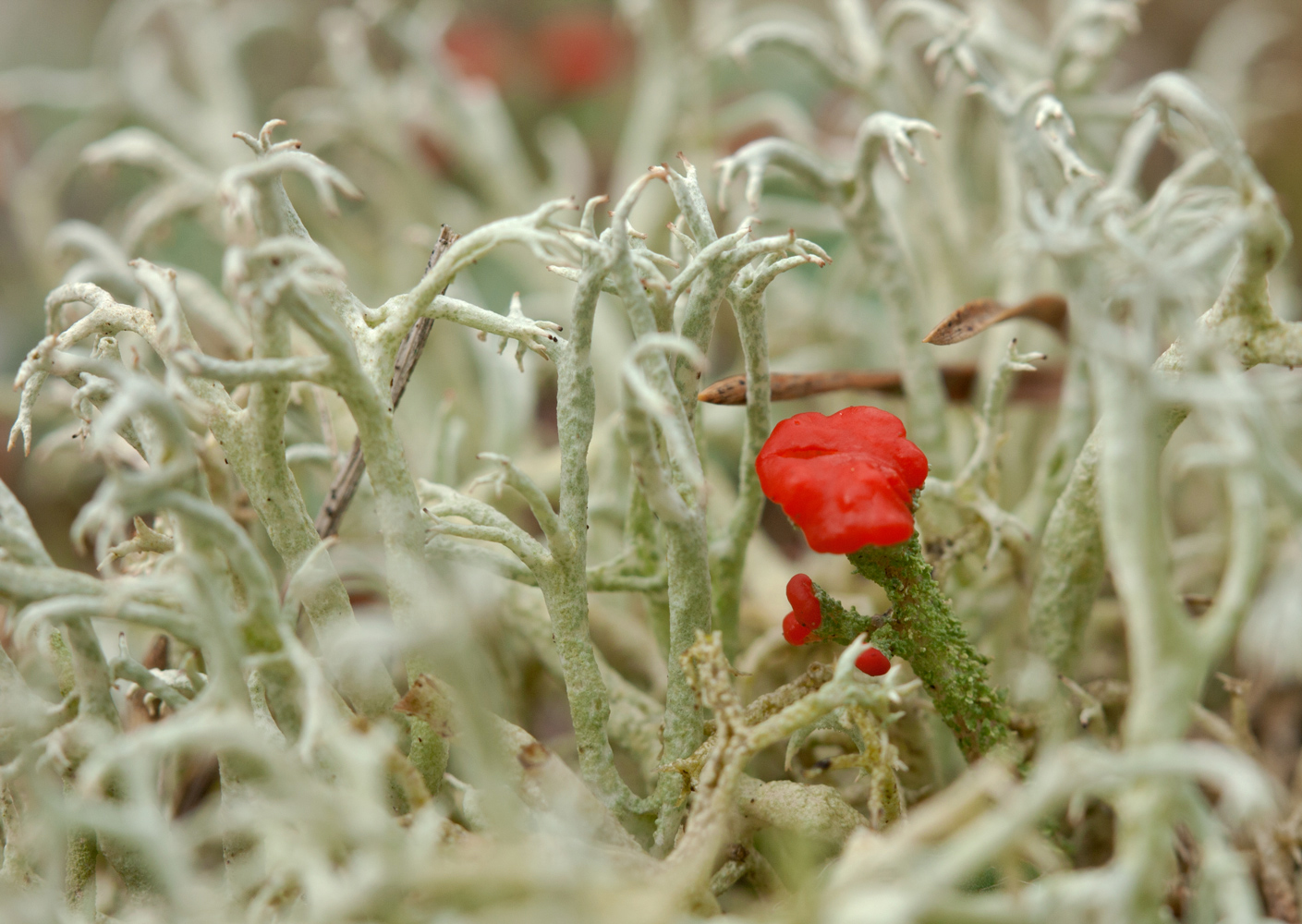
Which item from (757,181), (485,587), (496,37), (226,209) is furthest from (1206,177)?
(496,37)

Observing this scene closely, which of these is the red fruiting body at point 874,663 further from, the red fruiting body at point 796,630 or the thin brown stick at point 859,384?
the thin brown stick at point 859,384

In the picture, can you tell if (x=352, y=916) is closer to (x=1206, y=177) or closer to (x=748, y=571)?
(x=748, y=571)

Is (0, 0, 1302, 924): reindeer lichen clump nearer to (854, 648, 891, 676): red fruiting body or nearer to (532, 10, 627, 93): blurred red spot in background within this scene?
(854, 648, 891, 676): red fruiting body

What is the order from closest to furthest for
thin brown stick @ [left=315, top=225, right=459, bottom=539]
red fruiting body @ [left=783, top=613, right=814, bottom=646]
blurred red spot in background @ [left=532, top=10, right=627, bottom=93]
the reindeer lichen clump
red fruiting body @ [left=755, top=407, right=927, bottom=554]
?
1. the reindeer lichen clump
2. red fruiting body @ [left=755, top=407, right=927, bottom=554]
3. red fruiting body @ [left=783, top=613, right=814, bottom=646]
4. thin brown stick @ [left=315, top=225, right=459, bottom=539]
5. blurred red spot in background @ [left=532, top=10, right=627, bottom=93]

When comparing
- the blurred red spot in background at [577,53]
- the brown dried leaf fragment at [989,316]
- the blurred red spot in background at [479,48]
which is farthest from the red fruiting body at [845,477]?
the blurred red spot in background at [577,53]

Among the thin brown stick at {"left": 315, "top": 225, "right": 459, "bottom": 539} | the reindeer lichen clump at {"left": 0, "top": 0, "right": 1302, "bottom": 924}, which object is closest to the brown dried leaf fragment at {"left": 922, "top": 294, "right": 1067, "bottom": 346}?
the reindeer lichen clump at {"left": 0, "top": 0, "right": 1302, "bottom": 924}

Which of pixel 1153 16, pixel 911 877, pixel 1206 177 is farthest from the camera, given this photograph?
pixel 1153 16
